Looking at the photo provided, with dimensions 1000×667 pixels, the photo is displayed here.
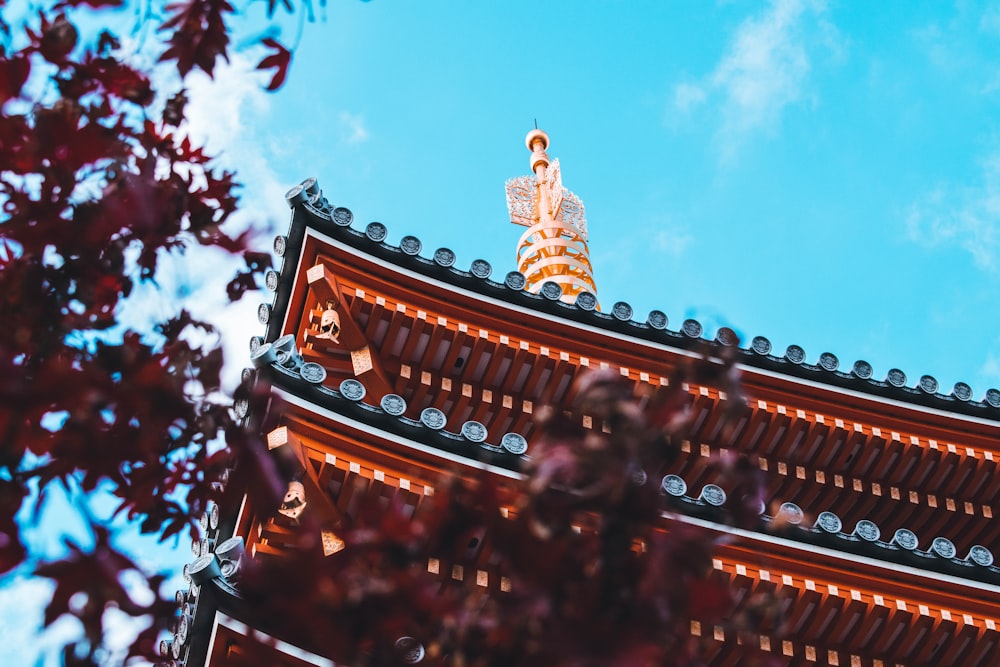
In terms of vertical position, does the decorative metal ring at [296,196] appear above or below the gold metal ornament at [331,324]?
above

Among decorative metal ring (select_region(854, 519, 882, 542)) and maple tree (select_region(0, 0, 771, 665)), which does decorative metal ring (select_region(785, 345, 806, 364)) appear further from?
maple tree (select_region(0, 0, 771, 665))

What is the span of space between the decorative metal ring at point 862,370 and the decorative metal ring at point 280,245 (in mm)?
5940

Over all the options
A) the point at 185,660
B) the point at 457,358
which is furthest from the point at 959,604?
the point at 185,660

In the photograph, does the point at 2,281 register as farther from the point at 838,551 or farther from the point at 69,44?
the point at 838,551

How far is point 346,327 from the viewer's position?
1016 cm

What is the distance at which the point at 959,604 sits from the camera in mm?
9211

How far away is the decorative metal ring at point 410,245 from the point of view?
10.3 meters

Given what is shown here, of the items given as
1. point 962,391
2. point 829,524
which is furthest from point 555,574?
point 962,391

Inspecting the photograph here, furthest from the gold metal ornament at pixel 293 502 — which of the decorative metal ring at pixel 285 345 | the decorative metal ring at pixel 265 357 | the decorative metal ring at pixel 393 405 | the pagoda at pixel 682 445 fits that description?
the decorative metal ring at pixel 285 345

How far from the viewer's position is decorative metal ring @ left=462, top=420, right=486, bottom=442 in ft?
28.6

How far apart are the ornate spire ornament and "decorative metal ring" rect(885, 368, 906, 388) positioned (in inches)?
167

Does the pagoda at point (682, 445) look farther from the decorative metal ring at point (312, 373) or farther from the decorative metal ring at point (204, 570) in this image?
the decorative metal ring at point (204, 570)

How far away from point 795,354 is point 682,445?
4.91 feet

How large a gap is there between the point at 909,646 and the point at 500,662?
772 cm
